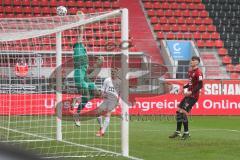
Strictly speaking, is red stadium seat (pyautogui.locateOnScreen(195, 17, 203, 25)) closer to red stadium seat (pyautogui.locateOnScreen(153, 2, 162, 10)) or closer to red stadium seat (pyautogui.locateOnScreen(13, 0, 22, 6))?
red stadium seat (pyautogui.locateOnScreen(153, 2, 162, 10))

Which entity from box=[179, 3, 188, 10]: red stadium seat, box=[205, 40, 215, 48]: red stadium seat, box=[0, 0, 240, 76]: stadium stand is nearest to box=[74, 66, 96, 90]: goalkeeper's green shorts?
box=[0, 0, 240, 76]: stadium stand

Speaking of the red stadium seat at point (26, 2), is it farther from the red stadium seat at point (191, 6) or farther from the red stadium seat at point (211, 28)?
the red stadium seat at point (211, 28)

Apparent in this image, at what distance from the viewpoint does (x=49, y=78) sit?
37.6 feet

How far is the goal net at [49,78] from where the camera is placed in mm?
10203

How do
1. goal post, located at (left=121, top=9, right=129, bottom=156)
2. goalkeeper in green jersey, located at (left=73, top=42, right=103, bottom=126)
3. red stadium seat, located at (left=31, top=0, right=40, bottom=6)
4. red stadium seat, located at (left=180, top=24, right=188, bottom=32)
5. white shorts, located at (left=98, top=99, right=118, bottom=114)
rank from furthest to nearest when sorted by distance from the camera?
red stadium seat, located at (left=180, top=24, right=188, bottom=32) → red stadium seat, located at (left=31, top=0, right=40, bottom=6) → white shorts, located at (left=98, top=99, right=118, bottom=114) → goalkeeper in green jersey, located at (left=73, top=42, right=103, bottom=126) → goal post, located at (left=121, top=9, right=129, bottom=156)

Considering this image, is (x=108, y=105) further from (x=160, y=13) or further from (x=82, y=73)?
(x=160, y=13)

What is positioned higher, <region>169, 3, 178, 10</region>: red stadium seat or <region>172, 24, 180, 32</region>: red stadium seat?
<region>169, 3, 178, 10</region>: red stadium seat

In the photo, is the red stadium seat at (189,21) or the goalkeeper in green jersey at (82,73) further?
the red stadium seat at (189,21)

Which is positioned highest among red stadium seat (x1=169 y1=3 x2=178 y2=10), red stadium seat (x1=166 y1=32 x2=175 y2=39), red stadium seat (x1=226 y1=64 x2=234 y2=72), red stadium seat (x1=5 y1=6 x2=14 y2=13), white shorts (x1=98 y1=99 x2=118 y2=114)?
red stadium seat (x1=169 y1=3 x2=178 y2=10)

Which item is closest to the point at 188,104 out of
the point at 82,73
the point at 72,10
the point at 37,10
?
the point at 82,73

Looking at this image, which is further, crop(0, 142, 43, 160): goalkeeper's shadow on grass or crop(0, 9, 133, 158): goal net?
crop(0, 9, 133, 158): goal net

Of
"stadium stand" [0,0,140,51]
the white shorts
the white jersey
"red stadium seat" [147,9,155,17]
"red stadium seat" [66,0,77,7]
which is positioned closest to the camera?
the white jersey

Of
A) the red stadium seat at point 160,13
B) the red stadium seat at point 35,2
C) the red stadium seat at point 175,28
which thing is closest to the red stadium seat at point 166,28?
the red stadium seat at point 175,28

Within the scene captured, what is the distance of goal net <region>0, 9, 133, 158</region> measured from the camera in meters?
10.2
